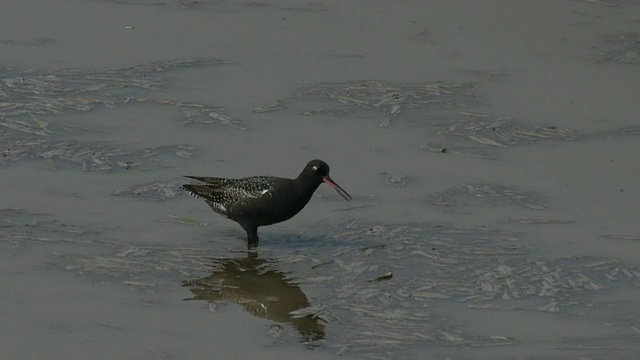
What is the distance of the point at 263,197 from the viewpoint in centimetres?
1037

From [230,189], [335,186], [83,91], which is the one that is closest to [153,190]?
[230,189]

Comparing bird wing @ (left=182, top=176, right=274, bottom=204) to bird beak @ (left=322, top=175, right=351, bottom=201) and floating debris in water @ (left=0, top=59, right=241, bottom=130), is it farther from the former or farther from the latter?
floating debris in water @ (left=0, top=59, right=241, bottom=130)

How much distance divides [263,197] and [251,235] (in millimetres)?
258

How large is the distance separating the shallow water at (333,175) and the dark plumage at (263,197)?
0.65 ft

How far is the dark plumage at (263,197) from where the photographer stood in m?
10.3

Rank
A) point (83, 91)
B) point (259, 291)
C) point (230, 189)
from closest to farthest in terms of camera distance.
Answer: point (259, 291) → point (230, 189) → point (83, 91)

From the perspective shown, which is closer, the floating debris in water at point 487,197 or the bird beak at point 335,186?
the bird beak at point 335,186

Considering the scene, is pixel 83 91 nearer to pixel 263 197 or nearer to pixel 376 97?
pixel 376 97

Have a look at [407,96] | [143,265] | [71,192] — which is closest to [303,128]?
[407,96]

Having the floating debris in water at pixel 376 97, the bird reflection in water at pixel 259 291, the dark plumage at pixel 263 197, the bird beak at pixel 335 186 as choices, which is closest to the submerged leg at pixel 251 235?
the dark plumage at pixel 263 197

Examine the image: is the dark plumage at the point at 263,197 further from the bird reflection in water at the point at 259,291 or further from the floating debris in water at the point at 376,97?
the floating debris in water at the point at 376,97

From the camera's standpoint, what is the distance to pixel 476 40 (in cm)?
1527

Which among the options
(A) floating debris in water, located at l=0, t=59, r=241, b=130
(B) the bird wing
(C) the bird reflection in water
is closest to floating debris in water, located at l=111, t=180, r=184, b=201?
(B) the bird wing

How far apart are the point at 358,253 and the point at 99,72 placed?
14.7 ft
